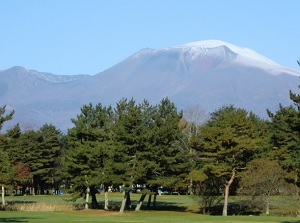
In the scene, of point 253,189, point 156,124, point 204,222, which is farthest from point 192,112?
point 204,222

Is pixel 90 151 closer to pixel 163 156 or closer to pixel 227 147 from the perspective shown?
pixel 163 156

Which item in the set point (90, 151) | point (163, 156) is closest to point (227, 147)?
point (163, 156)

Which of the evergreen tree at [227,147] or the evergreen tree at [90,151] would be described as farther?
the evergreen tree at [90,151]

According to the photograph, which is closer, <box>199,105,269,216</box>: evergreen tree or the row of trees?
the row of trees

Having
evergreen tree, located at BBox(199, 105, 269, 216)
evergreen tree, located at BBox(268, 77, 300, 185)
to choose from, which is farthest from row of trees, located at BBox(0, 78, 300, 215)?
evergreen tree, located at BBox(268, 77, 300, 185)

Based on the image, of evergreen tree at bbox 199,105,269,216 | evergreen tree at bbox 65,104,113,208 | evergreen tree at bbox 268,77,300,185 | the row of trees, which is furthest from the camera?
evergreen tree at bbox 65,104,113,208

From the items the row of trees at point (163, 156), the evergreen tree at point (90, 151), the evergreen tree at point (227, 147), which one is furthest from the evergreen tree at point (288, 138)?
the evergreen tree at point (90, 151)

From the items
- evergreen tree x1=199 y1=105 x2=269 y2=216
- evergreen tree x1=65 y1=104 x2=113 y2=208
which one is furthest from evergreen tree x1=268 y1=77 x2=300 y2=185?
evergreen tree x1=65 y1=104 x2=113 y2=208

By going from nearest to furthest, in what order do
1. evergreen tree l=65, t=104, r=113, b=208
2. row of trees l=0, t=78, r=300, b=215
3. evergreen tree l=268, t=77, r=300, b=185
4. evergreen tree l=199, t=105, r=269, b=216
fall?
evergreen tree l=268, t=77, r=300, b=185 < row of trees l=0, t=78, r=300, b=215 < evergreen tree l=199, t=105, r=269, b=216 < evergreen tree l=65, t=104, r=113, b=208

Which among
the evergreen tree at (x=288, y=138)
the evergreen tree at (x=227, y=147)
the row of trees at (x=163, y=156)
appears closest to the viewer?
the evergreen tree at (x=288, y=138)

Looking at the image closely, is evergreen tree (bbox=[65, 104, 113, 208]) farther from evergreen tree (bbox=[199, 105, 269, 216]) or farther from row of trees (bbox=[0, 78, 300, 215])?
evergreen tree (bbox=[199, 105, 269, 216])

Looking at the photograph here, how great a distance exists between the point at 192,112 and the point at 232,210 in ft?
233

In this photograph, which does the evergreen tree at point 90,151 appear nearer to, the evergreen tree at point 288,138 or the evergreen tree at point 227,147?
the evergreen tree at point 227,147

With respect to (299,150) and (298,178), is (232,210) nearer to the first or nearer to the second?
(298,178)
